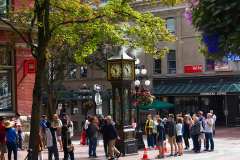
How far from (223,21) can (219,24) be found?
0.13ft

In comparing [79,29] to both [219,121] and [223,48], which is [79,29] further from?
[219,121]

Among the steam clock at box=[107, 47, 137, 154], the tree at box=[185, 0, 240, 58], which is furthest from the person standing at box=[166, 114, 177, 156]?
the tree at box=[185, 0, 240, 58]

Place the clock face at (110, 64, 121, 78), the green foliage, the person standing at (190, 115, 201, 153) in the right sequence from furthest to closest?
the person standing at (190, 115, 201, 153) < the clock face at (110, 64, 121, 78) < the green foliage

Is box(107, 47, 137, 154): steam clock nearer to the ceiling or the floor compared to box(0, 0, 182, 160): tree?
nearer to the floor

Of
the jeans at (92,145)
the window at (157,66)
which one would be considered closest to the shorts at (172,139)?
the jeans at (92,145)

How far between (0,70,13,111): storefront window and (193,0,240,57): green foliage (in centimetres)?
2066

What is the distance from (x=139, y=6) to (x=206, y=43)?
1854 inches

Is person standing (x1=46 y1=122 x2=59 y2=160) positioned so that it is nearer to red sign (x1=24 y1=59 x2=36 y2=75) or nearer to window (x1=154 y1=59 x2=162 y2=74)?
red sign (x1=24 y1=59 x2=36 y2=75)

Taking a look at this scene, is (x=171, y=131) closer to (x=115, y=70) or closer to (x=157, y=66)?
(x=115, y=70)

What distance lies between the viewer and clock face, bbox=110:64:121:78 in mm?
24828

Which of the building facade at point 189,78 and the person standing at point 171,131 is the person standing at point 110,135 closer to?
the person standing at point 171,131

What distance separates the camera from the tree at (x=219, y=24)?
392 centimetres

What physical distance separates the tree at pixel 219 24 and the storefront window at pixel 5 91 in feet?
67.3

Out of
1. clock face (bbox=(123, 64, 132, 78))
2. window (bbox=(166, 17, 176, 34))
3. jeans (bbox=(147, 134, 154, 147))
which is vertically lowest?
jeans (bbox=(147, 134, 154, 147))
